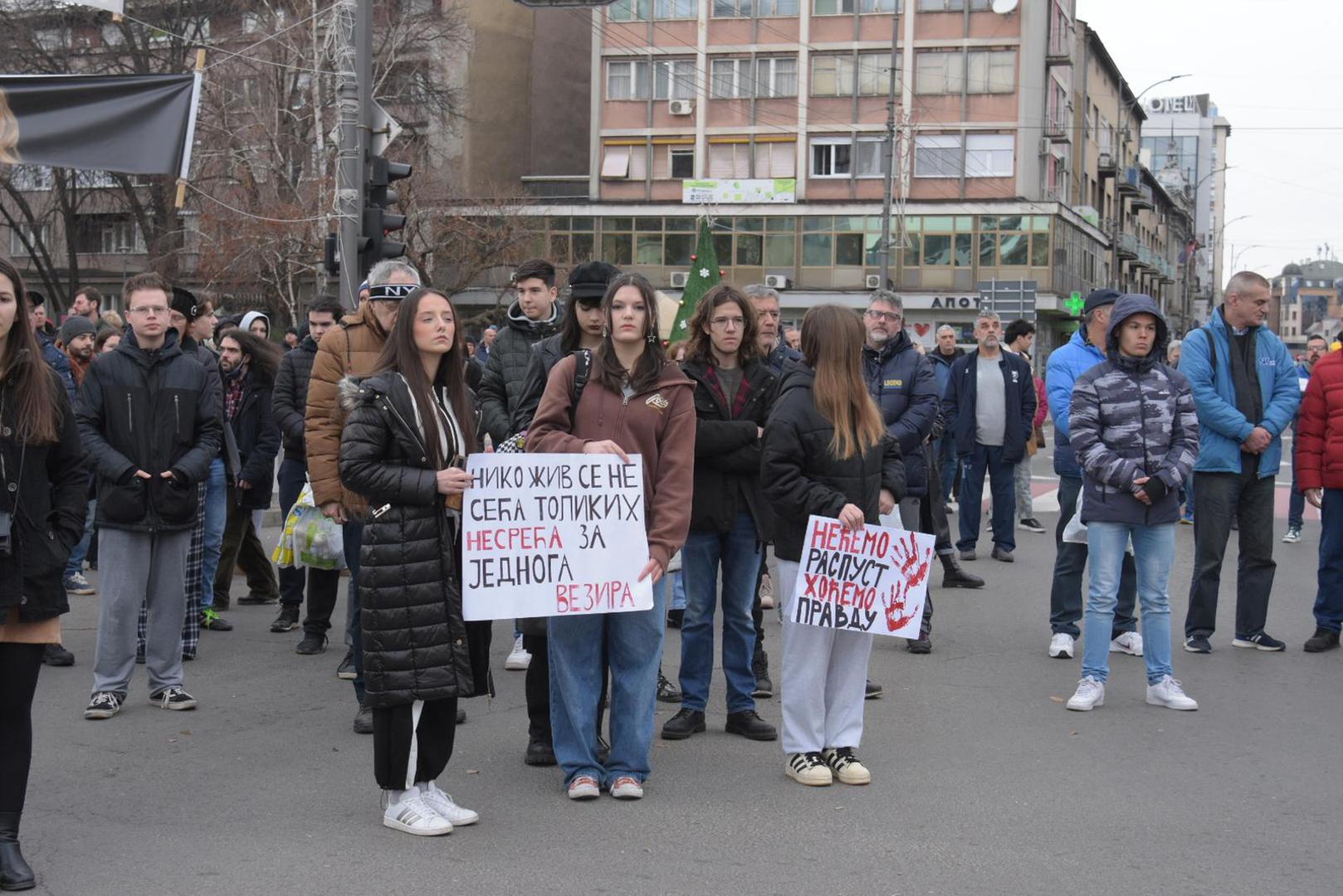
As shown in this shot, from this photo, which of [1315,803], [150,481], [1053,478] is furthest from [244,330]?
[1053,478]

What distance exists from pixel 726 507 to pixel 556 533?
1.22 meters

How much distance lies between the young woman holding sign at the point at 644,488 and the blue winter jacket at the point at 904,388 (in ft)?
10.0

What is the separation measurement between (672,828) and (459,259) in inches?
1641

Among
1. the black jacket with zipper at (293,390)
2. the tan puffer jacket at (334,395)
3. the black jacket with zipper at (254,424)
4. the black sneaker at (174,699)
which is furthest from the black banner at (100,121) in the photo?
the black sneaker at (174,699)

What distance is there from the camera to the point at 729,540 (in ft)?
22.2

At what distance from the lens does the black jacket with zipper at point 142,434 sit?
726 centimetres

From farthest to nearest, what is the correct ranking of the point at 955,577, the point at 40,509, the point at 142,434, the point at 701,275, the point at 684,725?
the point at 955,577
the point at 701,275
the point at 142,434
the point at 684,725
the point at 40,509

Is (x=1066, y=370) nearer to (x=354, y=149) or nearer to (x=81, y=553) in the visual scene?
(x=354, y=149)

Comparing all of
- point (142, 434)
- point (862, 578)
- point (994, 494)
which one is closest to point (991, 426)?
point (994, 494)

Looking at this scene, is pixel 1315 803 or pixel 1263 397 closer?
pixel 1315 803

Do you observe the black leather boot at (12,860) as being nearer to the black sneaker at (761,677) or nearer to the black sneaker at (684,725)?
the black sneaker at (684,725)

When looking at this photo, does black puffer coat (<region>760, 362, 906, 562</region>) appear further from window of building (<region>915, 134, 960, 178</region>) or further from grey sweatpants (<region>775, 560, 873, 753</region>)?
window of building (<region>915, 134, 960, 178</region>)

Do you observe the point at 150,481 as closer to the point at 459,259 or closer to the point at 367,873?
the point at 367,873

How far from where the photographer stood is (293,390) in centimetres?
890
